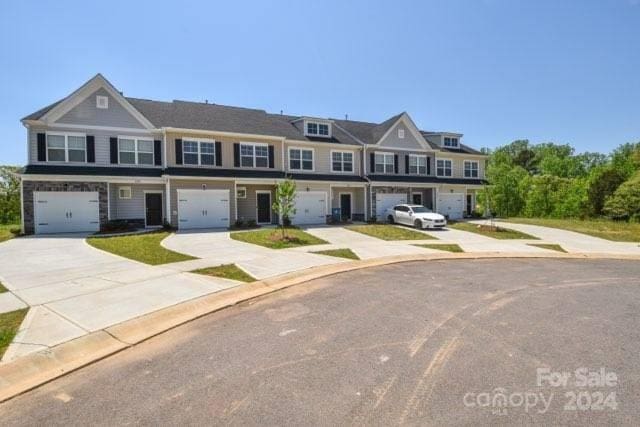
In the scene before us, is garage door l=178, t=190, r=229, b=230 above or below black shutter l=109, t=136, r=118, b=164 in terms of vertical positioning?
below

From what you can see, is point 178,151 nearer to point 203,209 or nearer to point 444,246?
point 203,209

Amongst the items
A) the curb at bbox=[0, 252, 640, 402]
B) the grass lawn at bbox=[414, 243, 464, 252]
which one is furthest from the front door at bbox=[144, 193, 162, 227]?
the grass lawn at bbox=[414, 243, 464, 252]

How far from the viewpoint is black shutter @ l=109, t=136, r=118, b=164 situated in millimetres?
20609

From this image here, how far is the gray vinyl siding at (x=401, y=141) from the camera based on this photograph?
2892cm

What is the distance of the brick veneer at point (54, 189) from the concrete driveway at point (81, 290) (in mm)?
7321

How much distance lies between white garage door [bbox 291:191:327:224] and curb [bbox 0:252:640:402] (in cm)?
1539

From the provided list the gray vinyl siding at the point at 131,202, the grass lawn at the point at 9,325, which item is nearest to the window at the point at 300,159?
the gray vinyl siding at the point at 131,202

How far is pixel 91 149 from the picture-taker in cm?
2016

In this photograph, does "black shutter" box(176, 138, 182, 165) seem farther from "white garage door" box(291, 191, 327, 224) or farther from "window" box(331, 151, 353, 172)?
"window" box(331, 151, 353, 172)

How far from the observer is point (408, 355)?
4.71 m

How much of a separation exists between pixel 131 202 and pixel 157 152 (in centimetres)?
331

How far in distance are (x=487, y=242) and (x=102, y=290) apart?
16.2 metres

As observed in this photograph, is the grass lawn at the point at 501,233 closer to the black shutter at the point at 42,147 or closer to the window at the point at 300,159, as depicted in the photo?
the window at the point at 300,159

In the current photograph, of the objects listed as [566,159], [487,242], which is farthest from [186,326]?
[566,159]
